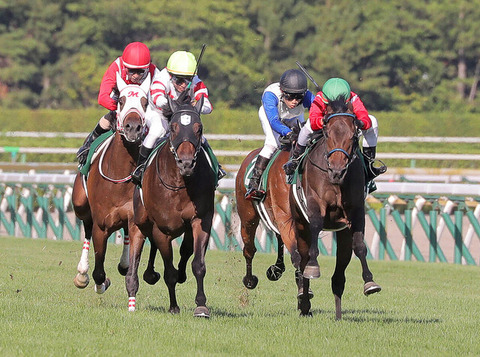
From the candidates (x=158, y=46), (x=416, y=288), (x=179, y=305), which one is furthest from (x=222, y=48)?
(x=179, y=305)

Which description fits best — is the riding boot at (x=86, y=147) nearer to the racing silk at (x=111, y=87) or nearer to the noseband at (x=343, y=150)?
the racing silk at (x=111, y=87)

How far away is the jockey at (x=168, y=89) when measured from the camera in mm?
9086

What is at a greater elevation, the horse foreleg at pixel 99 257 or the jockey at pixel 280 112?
the jockey at pixel 280 112

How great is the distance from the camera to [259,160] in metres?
10.5

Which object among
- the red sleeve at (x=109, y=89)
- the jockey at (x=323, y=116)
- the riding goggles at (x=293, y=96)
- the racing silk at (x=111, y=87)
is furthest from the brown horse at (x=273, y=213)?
the red sleeve at (x=109, y=89)

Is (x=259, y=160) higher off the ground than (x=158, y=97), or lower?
lower

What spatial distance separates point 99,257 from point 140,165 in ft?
3.75

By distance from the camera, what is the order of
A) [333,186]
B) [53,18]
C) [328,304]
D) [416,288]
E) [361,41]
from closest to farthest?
[333,186] < [328,304] < [416,288] < [361,41] < [53,18]

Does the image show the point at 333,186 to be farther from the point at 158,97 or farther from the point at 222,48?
the point at 222,48

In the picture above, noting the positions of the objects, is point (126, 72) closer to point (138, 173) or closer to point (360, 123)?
point (138, 173)

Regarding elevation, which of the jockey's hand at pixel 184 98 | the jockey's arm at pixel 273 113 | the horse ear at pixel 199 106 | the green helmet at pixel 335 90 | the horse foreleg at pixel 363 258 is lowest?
the horse foreleg at pixel 363 258

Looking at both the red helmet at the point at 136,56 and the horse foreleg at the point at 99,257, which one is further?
the horse foreleg at the point at 99,257

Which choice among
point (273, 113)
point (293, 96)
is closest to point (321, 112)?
point (293, 96)

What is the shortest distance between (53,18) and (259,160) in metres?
31.5
